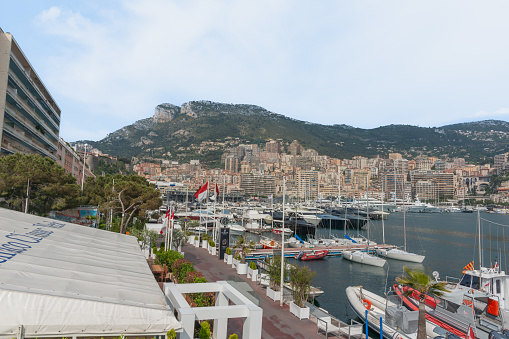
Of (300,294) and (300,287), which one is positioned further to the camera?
(300,287)

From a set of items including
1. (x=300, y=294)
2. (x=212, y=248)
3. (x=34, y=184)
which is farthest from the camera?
(x=34, y=184)

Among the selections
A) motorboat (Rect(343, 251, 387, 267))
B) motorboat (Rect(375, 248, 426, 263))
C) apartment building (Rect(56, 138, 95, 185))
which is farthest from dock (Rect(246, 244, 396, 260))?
apartment building (Rect(56, 138, 95, 185))

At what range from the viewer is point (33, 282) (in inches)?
194

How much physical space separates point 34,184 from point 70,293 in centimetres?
2510

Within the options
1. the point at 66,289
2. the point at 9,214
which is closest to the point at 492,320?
the point at 66,289

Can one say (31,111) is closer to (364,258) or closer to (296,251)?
(296,251)

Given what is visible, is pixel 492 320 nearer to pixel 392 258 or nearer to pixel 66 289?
pixel 66 289

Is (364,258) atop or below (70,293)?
below

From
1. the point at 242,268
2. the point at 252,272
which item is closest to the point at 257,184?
the point at 242,268

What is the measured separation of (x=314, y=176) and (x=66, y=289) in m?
187

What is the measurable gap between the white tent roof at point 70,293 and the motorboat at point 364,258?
1220 inches

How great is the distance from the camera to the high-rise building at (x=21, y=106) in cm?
3216

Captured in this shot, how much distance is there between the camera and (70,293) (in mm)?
4945

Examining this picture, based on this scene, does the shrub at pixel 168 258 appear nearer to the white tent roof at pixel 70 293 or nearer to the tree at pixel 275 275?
the tree at pixel 275 275
